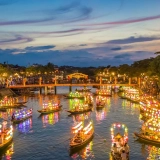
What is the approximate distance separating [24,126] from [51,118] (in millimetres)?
8205

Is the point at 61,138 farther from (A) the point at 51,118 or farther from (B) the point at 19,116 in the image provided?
(A) the point at 51,118

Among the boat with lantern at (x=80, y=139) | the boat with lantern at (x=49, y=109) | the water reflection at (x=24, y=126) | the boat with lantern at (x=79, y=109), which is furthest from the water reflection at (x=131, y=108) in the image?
the boat with lantern at (x=80, y=139)

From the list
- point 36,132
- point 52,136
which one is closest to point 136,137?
point 52,136

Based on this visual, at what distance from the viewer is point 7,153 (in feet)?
125

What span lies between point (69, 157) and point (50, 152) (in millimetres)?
3028

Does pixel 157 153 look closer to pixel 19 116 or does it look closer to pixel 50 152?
pixel 50 152

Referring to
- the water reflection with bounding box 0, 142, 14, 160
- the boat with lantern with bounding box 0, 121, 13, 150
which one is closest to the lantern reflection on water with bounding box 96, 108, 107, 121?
the boat with lantern with bounding box 0, 121, 13, 150

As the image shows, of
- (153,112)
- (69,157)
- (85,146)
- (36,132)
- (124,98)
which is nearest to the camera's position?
(69,157)

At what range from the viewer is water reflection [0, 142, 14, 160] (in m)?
37.0

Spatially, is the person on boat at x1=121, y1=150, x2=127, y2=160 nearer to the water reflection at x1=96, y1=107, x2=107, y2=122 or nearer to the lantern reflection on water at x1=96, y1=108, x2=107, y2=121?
the water reflection at x1=96, y1=107, x2=107, y2=122

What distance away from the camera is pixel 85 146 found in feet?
130

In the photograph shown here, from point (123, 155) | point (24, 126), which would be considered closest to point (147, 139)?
point (123, 155)

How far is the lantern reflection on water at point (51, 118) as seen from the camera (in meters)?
56.7

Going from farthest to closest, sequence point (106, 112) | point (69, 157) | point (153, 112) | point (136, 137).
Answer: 1. point (106, 112)
2. point (153, 112)
3. point (136, 137)
4. point (69, 157)
